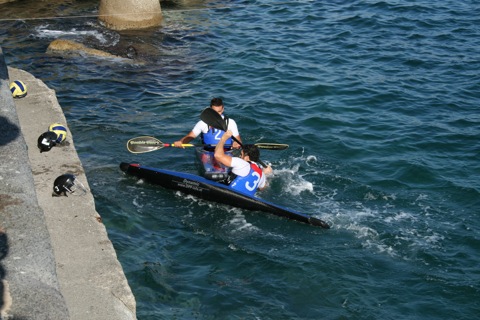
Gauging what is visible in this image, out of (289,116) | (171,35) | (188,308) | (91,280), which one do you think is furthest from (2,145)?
(171,35)

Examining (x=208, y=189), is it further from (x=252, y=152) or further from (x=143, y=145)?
(x=143, y=145)

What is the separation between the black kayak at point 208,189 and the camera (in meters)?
11.5

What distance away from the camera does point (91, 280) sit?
8500 mm

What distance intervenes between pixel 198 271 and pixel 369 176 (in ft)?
14.7

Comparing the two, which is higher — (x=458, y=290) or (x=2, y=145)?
(x=2, y=145)

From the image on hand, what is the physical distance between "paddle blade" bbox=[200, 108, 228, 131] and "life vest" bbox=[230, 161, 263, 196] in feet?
2.95

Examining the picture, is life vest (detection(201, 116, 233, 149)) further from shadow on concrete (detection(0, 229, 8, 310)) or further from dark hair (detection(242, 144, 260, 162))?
shadow on concrete (detection(0, 229, 8, 310))

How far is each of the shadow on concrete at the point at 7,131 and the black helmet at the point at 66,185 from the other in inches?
51.0

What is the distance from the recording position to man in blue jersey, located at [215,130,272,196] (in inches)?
470

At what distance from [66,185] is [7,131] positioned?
1.40m

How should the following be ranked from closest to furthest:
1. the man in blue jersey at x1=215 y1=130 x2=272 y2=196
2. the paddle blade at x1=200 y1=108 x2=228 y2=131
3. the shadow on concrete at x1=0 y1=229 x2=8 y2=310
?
the shadow on concrete at x1=0 y1=229 x2=8 y2=310
the man in blue jersey at x1=215 y1=130 x2=272 y2=196
the paddle blade at x1=200 y1=108 x2=228 y2=131

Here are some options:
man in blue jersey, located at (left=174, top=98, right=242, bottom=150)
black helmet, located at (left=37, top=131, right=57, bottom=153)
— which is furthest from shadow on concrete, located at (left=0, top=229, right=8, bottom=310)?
man in blue jersey, located at (left=174, top=98, right=242, bottom=150)

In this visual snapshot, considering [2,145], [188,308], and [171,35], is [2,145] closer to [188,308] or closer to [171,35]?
[188,308]

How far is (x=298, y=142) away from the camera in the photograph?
14789 millimetres
